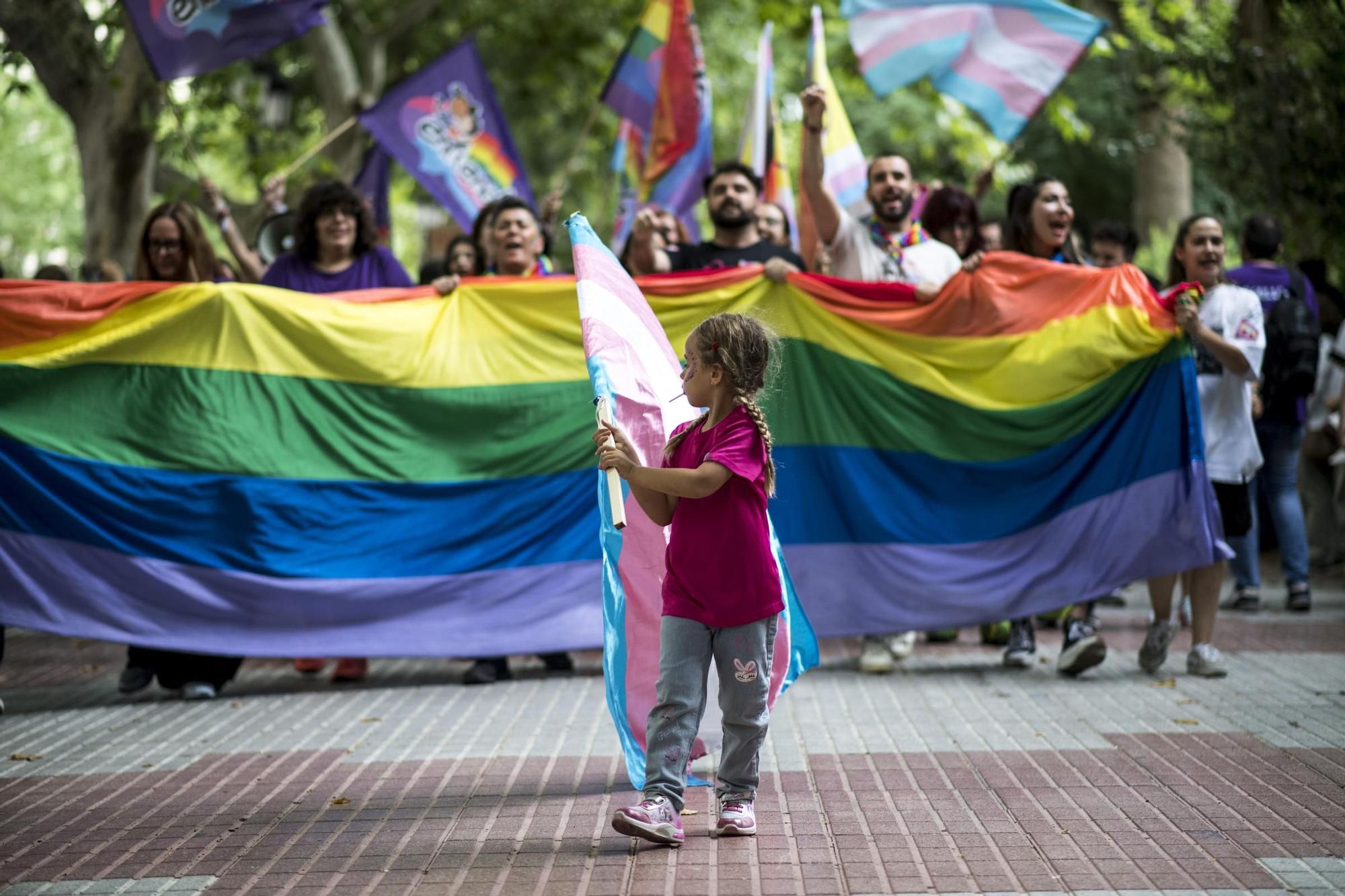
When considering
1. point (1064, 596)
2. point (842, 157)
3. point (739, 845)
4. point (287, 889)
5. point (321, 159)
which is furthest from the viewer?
point (321, 159)

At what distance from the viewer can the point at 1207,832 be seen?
4.73m

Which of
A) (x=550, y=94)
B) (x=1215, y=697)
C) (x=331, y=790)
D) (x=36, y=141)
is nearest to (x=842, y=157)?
(x=1215, y=697)

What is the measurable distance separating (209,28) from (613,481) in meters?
5.61

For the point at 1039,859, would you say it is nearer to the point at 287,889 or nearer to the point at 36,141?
the point at 287,889

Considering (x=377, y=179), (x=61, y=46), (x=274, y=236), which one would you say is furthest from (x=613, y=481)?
(x=61, y=46)

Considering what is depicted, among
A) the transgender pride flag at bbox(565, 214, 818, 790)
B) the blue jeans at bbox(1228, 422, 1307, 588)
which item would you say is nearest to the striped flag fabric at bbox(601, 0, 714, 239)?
the blue jeans at bbox(1228, 422, 1307, 588)

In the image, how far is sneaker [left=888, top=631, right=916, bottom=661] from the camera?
820 centimetres

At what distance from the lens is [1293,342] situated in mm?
9586

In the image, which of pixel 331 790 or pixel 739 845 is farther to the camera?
pixel 331 790

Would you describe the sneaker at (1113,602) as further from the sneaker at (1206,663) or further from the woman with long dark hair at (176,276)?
the woman with long dark hair at (176,276)

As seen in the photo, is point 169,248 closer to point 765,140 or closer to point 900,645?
point 900,645

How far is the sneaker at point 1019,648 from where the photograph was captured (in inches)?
313

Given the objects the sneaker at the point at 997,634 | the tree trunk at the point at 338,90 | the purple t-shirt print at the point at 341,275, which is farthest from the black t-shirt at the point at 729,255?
the tree trunk at the point at 338,90

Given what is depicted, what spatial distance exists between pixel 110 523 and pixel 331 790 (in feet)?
8.16
